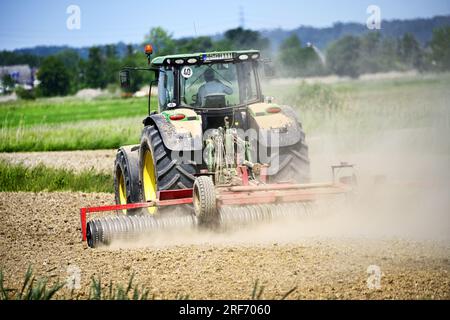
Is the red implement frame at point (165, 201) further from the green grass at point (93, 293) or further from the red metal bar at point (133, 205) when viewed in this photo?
the green grass at point (93, 293)

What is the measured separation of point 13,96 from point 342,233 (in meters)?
50.7

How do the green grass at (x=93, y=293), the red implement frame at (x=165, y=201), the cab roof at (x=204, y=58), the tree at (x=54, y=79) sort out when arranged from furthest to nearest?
the tree at (x=54, y=79)
the cab roof at (x=204, y=58)
the red implement frame at (x=165, y=201)
the green grass at (x=93, y=293)

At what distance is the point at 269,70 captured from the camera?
10.4 meters

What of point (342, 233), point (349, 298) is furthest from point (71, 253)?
point (349, 298)

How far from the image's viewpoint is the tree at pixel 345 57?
4353cm

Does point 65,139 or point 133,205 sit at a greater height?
point 133,205

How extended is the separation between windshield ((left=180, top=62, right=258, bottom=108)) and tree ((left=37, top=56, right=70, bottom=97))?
5449 cm

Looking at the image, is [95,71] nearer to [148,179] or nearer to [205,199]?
[148,179]

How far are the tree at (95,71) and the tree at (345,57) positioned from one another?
27950 mm

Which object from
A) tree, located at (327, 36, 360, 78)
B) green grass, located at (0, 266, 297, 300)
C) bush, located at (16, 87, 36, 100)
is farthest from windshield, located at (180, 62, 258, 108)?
bush, located at (16, 87, 36, 100)

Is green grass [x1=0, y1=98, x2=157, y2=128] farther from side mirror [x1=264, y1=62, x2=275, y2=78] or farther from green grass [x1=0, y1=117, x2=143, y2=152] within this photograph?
side mirror [x1=264, y1=62, x2=275, y2=78]

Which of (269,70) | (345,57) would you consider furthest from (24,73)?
(269,70)

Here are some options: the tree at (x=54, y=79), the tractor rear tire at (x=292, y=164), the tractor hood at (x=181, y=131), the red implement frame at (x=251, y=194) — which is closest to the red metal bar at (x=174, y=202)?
the red implement frame at (x=251, y=194)

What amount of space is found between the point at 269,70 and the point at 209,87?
811mm
